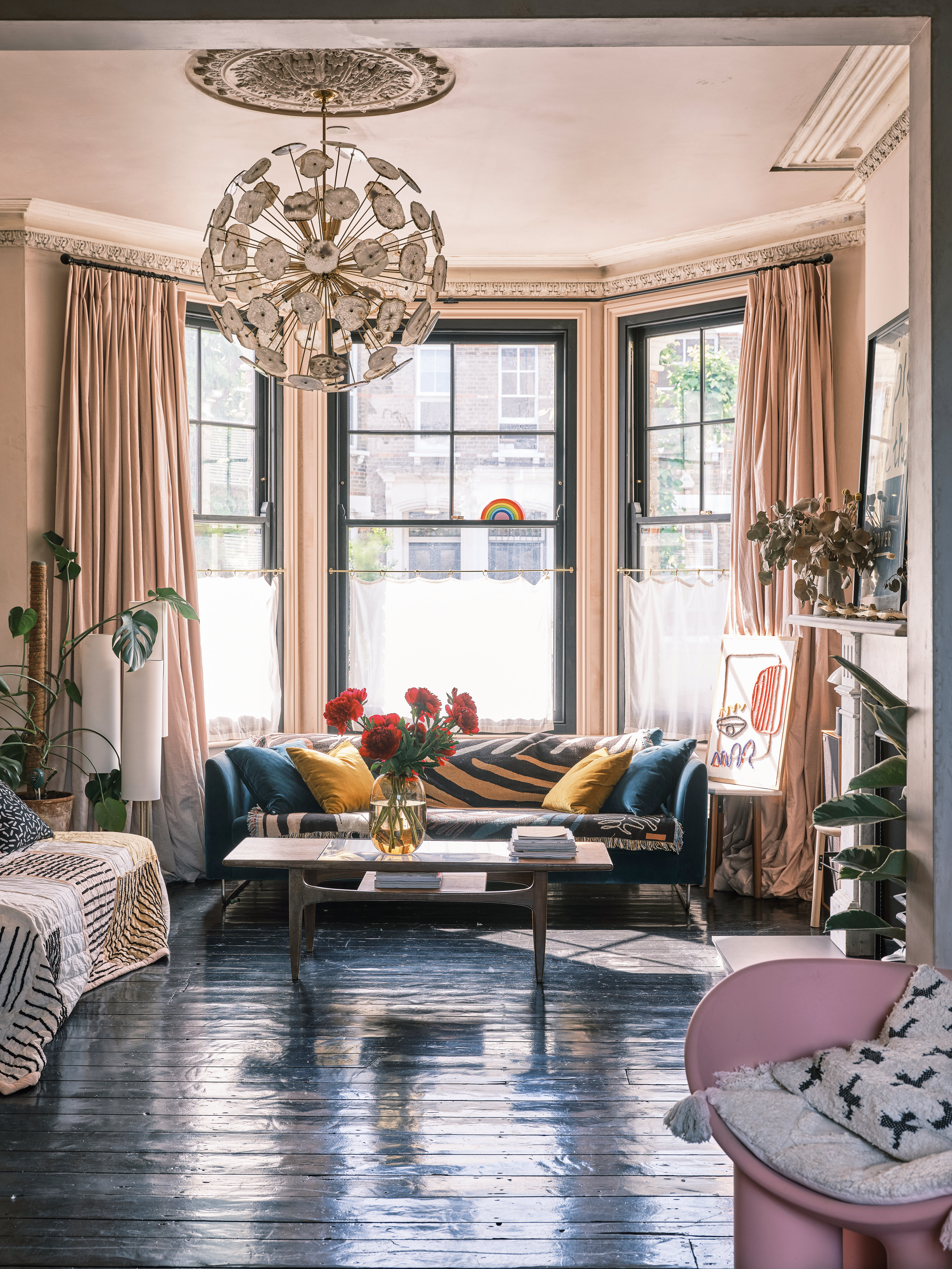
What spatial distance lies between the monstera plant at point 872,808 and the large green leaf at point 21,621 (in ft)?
12.2

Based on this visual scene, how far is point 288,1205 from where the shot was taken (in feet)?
8.75

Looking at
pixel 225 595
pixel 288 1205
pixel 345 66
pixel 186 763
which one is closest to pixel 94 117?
pixel 345 66

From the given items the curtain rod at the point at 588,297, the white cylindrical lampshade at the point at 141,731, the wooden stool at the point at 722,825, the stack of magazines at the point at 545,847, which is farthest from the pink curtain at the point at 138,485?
the wooden stool at the point at 722,825

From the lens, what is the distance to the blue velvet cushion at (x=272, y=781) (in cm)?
546

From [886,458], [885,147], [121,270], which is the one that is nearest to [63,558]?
[121,270]

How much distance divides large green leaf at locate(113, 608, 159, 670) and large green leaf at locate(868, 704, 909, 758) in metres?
3.46

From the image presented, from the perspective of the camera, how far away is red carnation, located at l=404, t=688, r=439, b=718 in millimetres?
4402

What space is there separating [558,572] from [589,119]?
269 centimetres

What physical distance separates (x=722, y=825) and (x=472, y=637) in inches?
69.2

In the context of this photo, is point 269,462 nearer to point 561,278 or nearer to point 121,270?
point 121,270

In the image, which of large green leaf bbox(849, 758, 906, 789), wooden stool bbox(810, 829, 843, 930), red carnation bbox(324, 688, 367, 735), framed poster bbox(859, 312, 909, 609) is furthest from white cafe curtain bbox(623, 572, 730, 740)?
large green leaf bbox(849, 758, 906, 789)

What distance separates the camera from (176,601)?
17.6 feet

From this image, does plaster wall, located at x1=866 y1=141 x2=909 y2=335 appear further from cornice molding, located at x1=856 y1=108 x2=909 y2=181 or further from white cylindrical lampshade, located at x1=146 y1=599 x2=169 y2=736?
white cylindrical lampshade, located at x1=146 y1=599 x2=169 y2=736

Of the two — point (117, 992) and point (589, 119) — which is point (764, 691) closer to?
point (589, 119)
